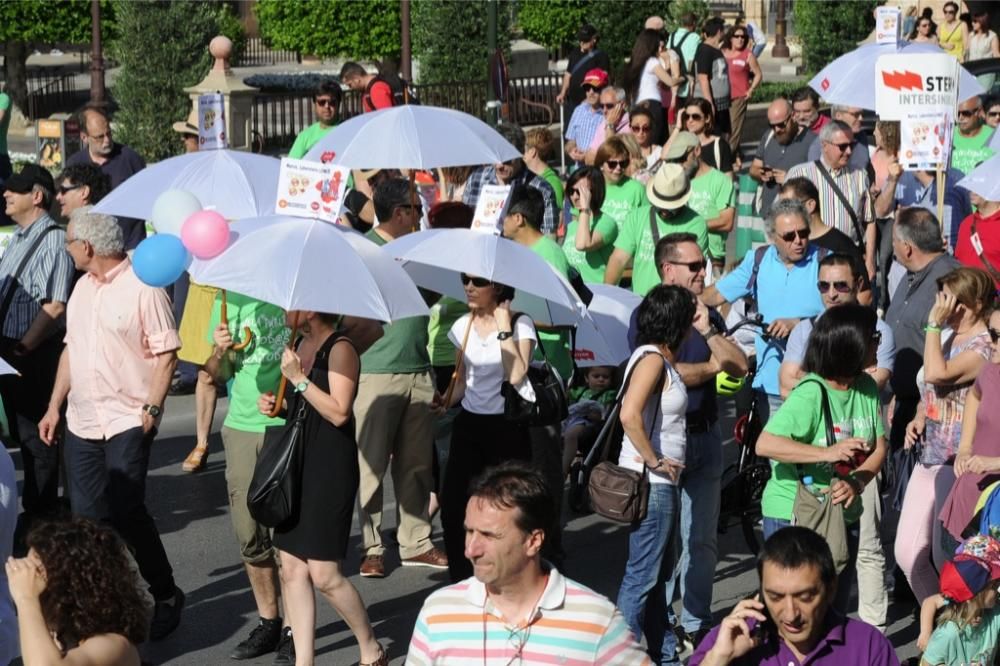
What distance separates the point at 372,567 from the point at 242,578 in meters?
0.69

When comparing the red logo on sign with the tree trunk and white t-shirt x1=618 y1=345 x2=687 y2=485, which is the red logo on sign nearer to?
white t-shirt x1=618 y1=345 x2=687 y2=485

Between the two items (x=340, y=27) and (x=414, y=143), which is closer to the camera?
(x=414, y=143)

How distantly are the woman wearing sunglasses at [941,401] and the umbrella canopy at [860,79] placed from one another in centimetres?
522

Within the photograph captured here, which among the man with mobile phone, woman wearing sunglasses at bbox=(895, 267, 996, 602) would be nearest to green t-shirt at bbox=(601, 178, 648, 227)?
woman wearing sunglasses at bbox=(895, 267, 996, 602)

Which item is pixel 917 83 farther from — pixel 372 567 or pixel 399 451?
pixel 372 567

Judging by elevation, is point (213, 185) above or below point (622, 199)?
above

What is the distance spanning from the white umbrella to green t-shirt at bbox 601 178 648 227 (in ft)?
5.38

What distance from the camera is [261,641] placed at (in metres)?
7.61

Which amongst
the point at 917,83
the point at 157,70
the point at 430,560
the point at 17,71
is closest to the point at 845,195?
the point at 917,83

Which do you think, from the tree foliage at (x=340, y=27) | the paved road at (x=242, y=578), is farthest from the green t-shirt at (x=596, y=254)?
the tree foliage at (x=340, y=27)

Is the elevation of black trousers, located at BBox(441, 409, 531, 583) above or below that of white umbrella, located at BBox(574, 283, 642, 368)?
below

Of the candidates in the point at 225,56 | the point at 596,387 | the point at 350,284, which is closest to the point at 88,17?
the point at 225,56

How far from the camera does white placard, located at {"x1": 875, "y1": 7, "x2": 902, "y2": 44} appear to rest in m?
13.4

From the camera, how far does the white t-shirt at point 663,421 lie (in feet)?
22.8
